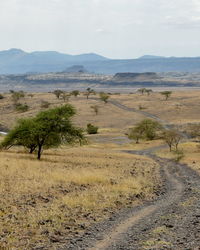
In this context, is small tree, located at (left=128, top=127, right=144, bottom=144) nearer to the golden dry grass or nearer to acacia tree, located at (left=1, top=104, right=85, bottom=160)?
acacia tree, located at (left=1, top=104, right=85, bottom=160)

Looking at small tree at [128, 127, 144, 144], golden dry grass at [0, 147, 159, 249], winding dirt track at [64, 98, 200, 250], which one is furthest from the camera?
small tree at [128, 127, 144, 144]

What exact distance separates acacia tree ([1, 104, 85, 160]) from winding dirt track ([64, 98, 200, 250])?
21320 millimetres

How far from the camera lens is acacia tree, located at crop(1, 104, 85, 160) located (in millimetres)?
42625

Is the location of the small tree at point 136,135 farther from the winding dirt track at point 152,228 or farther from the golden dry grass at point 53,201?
the winding dirt track at point 152,228

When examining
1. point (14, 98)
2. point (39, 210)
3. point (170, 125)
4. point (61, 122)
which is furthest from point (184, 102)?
point (39, 210)

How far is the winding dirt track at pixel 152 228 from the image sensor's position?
13.5 meters

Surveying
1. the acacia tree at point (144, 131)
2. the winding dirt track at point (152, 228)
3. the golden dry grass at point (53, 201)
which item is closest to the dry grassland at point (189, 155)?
the acacia tree at point (144, 131)

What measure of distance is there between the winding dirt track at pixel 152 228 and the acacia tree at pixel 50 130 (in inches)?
839

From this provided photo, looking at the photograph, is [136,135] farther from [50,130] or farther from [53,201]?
[53,201]

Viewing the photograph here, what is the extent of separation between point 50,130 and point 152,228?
28531 millimetres

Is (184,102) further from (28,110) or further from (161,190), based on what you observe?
(161,190)

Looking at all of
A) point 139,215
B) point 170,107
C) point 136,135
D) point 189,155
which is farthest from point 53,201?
point 170,107

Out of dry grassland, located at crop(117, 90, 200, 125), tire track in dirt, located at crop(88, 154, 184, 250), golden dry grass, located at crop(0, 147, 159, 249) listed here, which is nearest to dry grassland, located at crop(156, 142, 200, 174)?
tire track in dirt, located at crop(88, 154, 184, 250)

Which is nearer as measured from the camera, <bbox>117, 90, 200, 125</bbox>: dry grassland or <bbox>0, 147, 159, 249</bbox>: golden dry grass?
A: <bbox>0, 147, 159, 249</bbox>: golden dry grass
